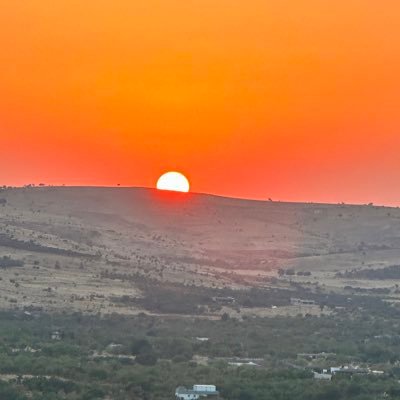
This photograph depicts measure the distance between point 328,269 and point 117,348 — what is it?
69049 mm

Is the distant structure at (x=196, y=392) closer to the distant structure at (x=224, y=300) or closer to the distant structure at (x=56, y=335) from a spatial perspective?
the distant structure at (x=56, y=335)

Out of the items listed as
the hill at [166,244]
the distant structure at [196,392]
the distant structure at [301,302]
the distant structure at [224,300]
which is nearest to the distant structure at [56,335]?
the hill at [166,244]

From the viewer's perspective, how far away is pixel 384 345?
2569 inches

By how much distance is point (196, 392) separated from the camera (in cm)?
4534

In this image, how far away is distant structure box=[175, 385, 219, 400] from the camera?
148 ft

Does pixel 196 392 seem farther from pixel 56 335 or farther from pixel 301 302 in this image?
pixel 301 302

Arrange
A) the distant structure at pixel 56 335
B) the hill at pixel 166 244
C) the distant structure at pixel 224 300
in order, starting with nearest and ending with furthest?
the distant structure at pixel 56 335 → the distant structure at pixel 224 300 → the hill at pixel 166 244

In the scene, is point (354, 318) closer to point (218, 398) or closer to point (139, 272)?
point (139, 272)

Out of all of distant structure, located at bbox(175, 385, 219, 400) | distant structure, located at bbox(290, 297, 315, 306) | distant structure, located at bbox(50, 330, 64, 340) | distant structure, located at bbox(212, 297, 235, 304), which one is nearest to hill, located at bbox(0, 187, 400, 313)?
distant structure, located at bbox(212, 297, 235, 304)

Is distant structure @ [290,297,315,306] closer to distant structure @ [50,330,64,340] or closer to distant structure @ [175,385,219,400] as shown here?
distant structure @ [50,330,64,340]

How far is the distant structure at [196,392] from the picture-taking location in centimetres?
4497

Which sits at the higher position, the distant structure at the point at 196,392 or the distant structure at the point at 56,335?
the distant structure at the point at 56,335

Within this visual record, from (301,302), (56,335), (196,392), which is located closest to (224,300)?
(301,302)

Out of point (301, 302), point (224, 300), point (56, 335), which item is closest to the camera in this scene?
point (56, 335)
